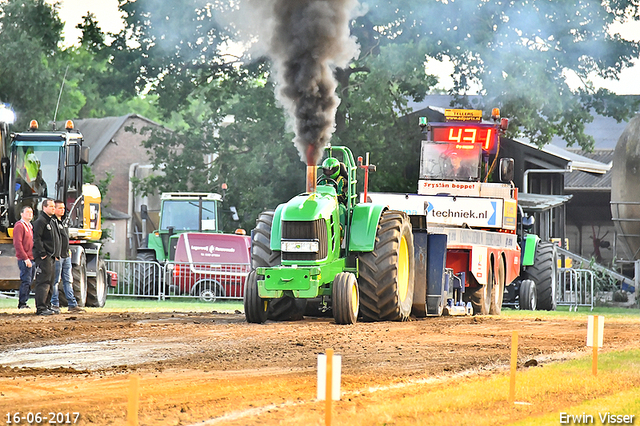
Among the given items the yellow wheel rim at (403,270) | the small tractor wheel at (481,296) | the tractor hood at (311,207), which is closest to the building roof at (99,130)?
the small tractor wheel at (481,296)

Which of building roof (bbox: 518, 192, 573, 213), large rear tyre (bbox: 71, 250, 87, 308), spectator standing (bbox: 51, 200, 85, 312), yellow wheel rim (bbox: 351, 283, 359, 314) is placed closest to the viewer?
yellow wheel rim (bbox: 351, 283, 359, 314)

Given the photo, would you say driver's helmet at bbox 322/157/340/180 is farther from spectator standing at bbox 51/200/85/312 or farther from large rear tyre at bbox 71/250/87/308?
large rear tyre at bbox 71/250/87/308

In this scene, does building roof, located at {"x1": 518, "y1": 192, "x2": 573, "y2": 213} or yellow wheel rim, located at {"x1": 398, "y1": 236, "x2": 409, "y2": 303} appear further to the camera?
building roof, located at {"x1": 518, "y1": 192, "x2": 573, "y2": 213}

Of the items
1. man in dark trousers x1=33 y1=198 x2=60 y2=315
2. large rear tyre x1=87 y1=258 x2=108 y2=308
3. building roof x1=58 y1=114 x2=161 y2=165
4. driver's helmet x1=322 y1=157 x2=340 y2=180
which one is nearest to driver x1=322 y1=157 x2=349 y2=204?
driver's helmet x1=322 y1=157 x2=340 y2=180

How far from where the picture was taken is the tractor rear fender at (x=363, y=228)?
15.0 metres

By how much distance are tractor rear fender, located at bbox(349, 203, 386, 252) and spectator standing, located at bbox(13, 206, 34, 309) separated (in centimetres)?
586

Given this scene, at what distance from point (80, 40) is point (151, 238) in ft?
22.4

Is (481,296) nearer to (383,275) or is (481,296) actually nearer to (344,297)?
(383,275)

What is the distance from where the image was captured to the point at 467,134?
2255 centimetres

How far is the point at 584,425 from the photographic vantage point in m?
7.30

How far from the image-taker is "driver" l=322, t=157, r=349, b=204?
15578 mm

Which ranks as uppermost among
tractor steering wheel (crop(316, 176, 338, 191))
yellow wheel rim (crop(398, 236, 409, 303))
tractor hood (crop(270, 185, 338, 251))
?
tractor steering wheel (crop(316, 176, 338, 191))

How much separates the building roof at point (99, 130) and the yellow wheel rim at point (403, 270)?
38637 millimetres

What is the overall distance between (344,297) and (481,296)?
5.85 meters
